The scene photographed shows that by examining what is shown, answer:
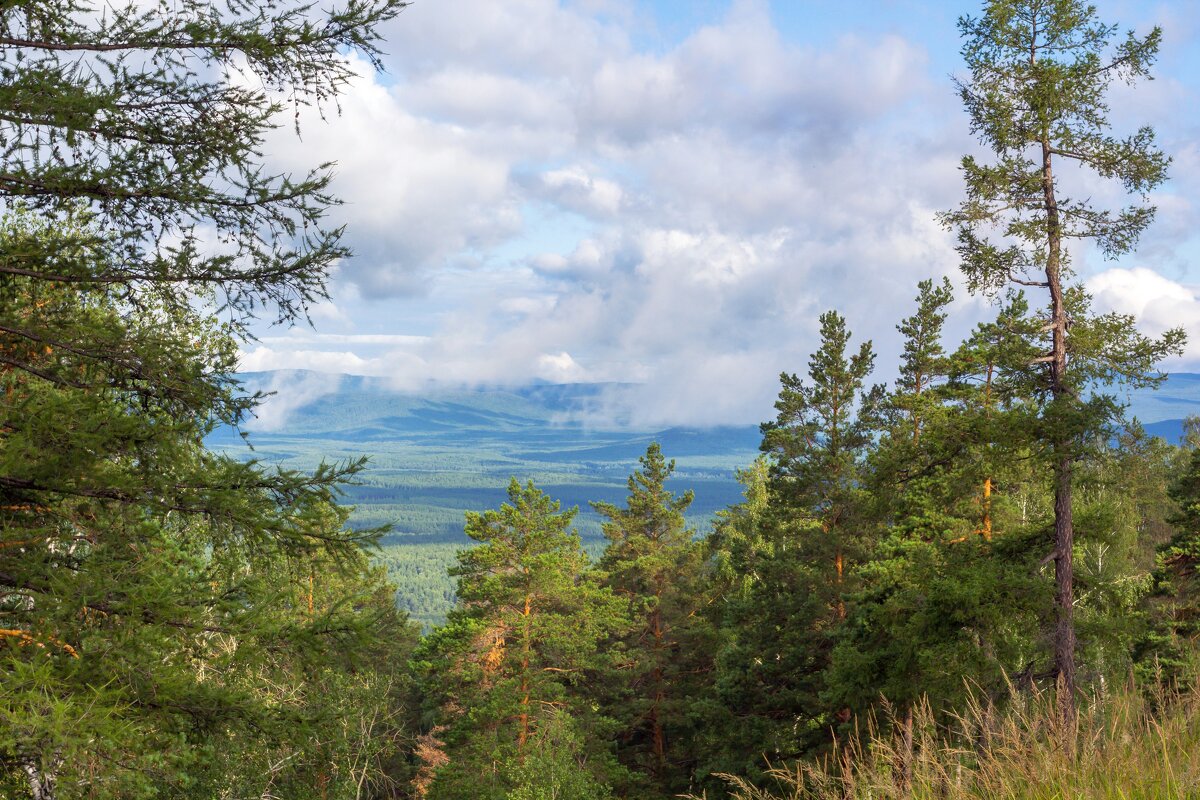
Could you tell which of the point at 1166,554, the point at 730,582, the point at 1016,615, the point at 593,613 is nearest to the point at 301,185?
the point at 1016,615

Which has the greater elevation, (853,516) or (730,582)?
(853,516)

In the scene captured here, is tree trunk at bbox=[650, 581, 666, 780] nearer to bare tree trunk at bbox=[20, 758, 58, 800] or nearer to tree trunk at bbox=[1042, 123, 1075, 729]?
tree trunk at bbox=[1042, 123, 1075, 729]

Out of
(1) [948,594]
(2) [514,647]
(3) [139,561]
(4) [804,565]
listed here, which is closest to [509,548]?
(2) [514,647]

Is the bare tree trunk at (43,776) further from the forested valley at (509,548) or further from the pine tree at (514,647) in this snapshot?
the pine tree at (514,647)

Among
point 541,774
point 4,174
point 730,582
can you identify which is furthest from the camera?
point 730,582

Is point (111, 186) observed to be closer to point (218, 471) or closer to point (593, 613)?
point (218, 471)

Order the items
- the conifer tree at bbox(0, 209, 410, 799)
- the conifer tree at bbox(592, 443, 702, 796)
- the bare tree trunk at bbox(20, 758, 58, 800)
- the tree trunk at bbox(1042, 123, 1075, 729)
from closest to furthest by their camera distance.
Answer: the bare tree trunk at bbox(20, 758, 58, 800) → the conifer tree at bbox(0, 209, 410, 799) → the tree trunk at bbox(1042, 123, 1075, 729) → the conifer tree at bbox(592, 443, 702, 796)

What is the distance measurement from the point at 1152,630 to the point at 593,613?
604 inches

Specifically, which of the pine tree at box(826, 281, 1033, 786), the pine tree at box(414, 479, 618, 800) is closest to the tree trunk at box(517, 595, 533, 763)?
the pine tree at box(414, 479, 618, 800)

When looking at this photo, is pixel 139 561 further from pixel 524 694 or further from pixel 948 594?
pixel 524 694

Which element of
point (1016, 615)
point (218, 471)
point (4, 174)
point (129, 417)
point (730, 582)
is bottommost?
point (730, 582)

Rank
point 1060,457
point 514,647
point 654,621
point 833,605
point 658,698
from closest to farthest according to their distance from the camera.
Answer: point 1060,457 → point 833,605 → point 514,647 → point 658,698 → point 654,621

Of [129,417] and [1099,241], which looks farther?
[1099,241]

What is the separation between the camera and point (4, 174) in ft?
18.7
